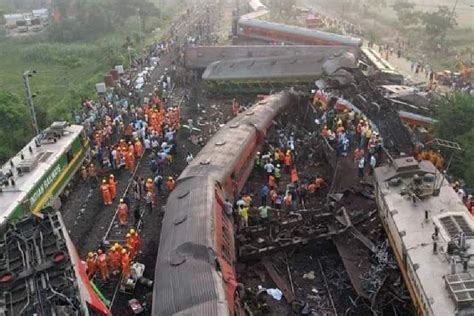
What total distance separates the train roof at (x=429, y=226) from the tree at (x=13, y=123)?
17.0m

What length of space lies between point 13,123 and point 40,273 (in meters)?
16.8

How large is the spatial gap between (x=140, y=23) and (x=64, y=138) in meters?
36.9

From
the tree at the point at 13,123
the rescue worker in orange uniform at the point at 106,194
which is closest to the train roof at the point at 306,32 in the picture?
the tree at the point at 13,123

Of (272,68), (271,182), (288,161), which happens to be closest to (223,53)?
(272,68)

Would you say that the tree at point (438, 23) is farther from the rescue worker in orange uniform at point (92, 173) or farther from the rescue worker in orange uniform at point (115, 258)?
the rescue worker in orange uniform at point (115, 258)

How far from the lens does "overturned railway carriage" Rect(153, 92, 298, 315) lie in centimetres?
1045

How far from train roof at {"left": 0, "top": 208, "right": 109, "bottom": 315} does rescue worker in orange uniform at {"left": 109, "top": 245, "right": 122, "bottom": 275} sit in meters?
2.36

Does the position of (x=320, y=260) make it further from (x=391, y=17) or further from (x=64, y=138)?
(x=391, y=17)

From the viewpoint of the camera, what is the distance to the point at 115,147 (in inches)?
880

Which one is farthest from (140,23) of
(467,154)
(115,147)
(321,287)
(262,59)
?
(321,287)

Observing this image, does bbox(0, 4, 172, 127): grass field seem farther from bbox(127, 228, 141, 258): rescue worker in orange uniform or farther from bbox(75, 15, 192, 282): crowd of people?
bbox(127, 228, 141, 258): rescue worker in orange uniform

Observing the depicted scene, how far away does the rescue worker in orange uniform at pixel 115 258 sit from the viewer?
1427 centimetres

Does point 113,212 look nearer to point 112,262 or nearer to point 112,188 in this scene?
point 112,188

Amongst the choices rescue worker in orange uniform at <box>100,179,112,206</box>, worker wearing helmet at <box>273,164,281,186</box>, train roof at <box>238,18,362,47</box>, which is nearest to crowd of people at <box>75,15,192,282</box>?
rescue worker in orange uniform at <box>100,179,112,206</box>
